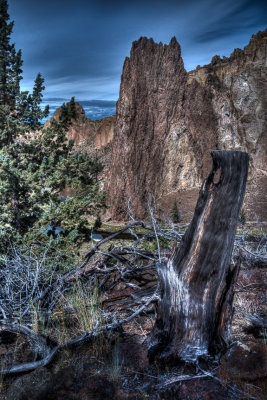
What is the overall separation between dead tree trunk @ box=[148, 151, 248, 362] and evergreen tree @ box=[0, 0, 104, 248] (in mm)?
4939

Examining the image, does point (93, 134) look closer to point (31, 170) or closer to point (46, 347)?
point (31, 170)

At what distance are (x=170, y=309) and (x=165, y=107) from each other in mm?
49890

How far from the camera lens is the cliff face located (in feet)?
150

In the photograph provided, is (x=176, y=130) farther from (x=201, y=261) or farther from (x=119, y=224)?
(x=201, y=261)

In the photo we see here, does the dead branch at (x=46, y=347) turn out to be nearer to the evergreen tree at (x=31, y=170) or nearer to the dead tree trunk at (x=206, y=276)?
the dead tree trunk at (x=206, y=276)

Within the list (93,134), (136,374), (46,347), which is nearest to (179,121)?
(93,134)

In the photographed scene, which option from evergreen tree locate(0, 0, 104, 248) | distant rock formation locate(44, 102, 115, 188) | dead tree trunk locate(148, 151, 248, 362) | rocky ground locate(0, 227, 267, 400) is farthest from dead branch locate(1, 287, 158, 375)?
distant rock formation locate(44, 102, 115, 188)

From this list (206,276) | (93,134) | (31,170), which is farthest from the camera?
(93,134)

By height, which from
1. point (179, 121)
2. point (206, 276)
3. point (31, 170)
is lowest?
point (206, 276)

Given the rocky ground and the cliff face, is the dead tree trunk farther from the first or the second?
the cliff face

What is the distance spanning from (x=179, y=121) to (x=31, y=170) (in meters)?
46.6

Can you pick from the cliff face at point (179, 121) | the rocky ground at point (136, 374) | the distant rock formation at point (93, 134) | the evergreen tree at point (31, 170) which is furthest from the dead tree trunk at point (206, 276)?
the distant rock formation at point (93, 134)

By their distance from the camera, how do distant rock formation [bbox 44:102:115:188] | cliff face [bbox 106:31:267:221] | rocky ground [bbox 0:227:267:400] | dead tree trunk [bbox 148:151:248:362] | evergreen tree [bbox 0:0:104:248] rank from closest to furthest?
rocky ground [bbox 0:227:267:400]
dead tree trunk [bbox 148:151:248:362]
evergreen tree [bbox 0:0:104:248]
cliff face [bbox 106:31:267:221]
distant rock formation [bbox 44:102:115:188]

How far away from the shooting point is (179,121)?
50594mm
